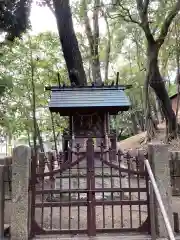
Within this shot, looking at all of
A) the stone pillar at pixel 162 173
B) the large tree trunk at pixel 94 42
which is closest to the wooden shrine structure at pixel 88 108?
the stone pillar at pixel 162 173

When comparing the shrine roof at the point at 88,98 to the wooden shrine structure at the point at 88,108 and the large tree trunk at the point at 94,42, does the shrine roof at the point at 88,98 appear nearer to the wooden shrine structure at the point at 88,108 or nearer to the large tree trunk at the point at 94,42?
the wooden shrine structure at the point at 88,108

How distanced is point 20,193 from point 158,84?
10.7 m

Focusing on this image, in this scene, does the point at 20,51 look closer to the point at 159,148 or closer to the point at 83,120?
the point at 83,120

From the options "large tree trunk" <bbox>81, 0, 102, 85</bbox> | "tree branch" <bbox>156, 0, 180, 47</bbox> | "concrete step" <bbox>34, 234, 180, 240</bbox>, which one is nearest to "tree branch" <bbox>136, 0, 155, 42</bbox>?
"tree branch" <bbox>156, 0, 180, 47</bbox>

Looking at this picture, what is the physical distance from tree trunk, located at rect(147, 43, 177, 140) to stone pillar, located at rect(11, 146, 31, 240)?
10137 mm

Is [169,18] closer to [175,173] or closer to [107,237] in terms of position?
[175,173]

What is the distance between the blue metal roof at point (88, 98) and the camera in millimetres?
8453

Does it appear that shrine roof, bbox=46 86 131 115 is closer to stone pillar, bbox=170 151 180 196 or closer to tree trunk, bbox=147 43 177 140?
stone pillar, bbox=170 151 180 196

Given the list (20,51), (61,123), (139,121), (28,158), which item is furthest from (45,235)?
(139,121)

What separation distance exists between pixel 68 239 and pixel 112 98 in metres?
4.85

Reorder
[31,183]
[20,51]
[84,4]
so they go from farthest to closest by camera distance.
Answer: [20,51]
[84,4]
[31,183]

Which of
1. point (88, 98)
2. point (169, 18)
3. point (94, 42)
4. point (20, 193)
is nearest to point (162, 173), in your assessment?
point (20, 193)

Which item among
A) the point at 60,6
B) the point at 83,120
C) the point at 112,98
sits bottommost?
the point at 83,120

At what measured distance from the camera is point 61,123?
72.3ft
